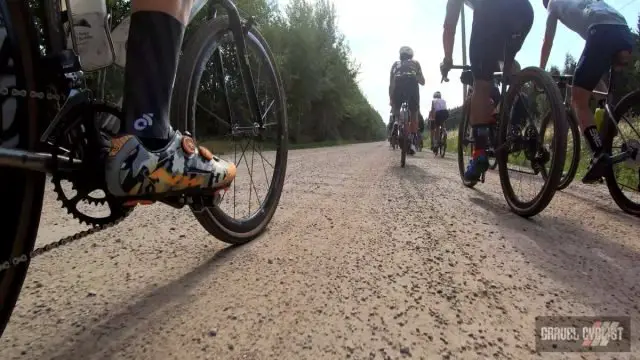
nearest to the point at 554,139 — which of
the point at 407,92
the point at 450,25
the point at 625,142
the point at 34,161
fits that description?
the point at 625,142

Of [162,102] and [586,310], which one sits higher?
[162,102]

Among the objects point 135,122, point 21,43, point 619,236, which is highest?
point 21,43

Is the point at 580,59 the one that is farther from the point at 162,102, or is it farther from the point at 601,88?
the point at 162,102

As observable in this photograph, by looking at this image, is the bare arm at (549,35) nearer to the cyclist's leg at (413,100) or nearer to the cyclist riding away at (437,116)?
the cyclist's leg at (413,100)

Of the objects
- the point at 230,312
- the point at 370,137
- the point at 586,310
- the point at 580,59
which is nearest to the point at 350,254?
the point at 230,312

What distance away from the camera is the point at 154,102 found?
3.24 feet

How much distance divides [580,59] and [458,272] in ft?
7.42

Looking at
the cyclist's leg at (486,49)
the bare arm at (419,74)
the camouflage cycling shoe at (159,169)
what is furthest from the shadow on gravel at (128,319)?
the bare arm at (419,74)

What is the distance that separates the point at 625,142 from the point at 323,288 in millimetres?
2462

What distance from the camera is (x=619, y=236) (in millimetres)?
1852

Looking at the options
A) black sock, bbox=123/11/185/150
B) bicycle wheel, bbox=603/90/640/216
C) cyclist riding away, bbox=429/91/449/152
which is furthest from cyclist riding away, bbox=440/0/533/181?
cyclist riding away, bbox=429/91/449/152

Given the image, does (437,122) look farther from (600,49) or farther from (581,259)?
(581,259)

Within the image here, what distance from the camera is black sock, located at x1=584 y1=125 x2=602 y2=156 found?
252cm

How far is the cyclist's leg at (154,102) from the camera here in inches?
35.6
